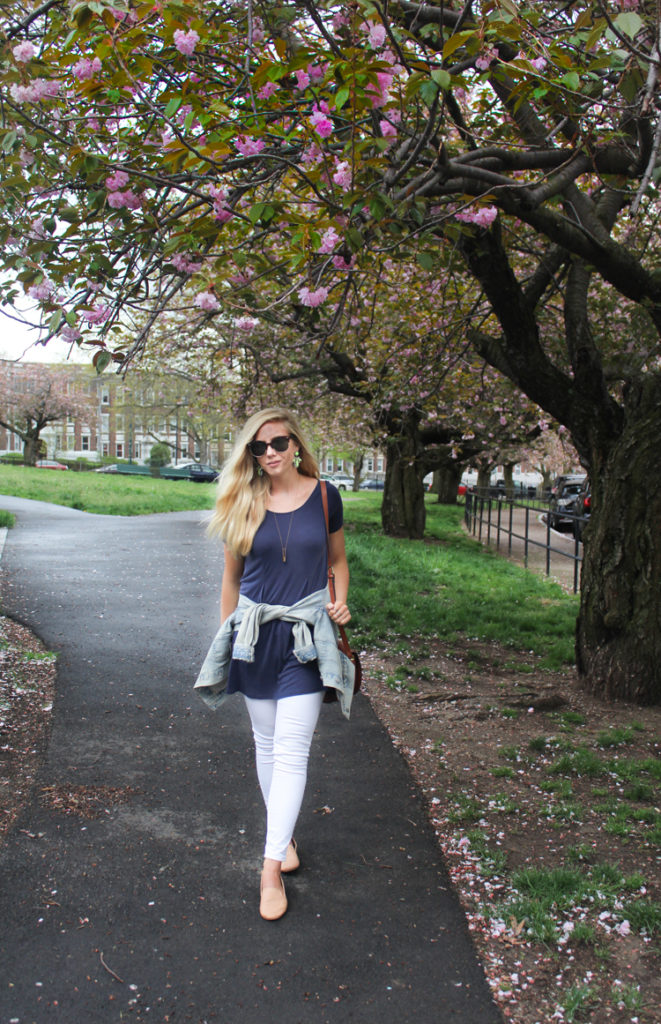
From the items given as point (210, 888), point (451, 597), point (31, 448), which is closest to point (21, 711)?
point (210, 888)

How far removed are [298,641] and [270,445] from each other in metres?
0.80

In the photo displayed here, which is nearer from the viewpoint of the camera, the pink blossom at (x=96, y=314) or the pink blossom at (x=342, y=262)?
the pink blossom at (x=96, y=314)

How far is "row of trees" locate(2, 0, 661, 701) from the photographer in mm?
3752

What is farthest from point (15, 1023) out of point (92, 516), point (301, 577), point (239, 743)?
point (92, 516)

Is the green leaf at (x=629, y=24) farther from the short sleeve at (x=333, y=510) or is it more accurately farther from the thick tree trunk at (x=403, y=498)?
the thick tree trunk at (x=403, y=498)

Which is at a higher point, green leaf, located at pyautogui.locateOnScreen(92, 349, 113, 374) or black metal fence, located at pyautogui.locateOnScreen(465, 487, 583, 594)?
green leaf, located at pyautogui.locateOnScreen(92, 349, 113, 374)

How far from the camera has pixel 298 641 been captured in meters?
3.03

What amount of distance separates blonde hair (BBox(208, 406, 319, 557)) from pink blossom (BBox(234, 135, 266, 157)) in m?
1.65

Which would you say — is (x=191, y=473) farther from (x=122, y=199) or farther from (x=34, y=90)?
(x=34, y=90)

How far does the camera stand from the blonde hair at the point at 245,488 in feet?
10.6

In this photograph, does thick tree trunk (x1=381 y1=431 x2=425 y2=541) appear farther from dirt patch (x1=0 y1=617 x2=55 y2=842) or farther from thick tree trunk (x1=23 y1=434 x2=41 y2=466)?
thick tree trunk (x1=23 y1=434 x2=41 y2=466)

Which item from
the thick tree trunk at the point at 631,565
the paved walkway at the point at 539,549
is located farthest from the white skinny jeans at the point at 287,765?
the paved walkway at the point at 539,549

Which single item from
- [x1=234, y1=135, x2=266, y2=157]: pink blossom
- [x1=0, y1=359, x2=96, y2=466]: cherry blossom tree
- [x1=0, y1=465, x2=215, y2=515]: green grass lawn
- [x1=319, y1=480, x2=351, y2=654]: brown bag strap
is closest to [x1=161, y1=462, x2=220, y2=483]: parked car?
[x1=0, y1=359, x2=96, y2=466]: cherry blossom tree

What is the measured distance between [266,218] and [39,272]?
3.81 ft
